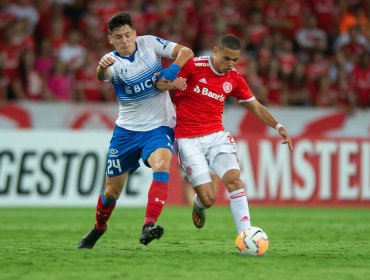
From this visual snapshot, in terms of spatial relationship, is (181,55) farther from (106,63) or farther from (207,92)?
(106,63)

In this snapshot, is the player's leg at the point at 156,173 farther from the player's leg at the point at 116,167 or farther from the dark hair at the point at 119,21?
the dark hair at the point at 119,21

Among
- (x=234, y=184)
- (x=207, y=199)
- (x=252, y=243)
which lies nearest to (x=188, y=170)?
(x=207, y=199)

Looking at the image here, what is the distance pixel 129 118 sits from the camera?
29.4 ft

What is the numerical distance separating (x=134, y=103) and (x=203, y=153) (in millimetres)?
918

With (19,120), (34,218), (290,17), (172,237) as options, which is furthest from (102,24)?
(172,237)

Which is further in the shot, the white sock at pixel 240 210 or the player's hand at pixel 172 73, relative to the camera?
the player's hand at pixel 172 73

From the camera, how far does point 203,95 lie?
9242mm

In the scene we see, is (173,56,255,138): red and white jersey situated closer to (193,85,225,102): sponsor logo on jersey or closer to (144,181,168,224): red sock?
(193,85,225,102): sponsor logo on jersey

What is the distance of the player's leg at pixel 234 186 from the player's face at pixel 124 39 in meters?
1.42

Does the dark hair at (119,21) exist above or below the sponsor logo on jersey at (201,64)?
above

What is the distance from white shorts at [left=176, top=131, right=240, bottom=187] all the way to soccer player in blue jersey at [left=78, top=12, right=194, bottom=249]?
307 mm

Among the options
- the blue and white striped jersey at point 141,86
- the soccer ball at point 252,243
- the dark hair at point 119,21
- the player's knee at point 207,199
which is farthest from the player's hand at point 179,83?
the soccer ball at point 252,243

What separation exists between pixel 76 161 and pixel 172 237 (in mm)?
5778

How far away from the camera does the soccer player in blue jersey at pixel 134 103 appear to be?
28.6 ft
